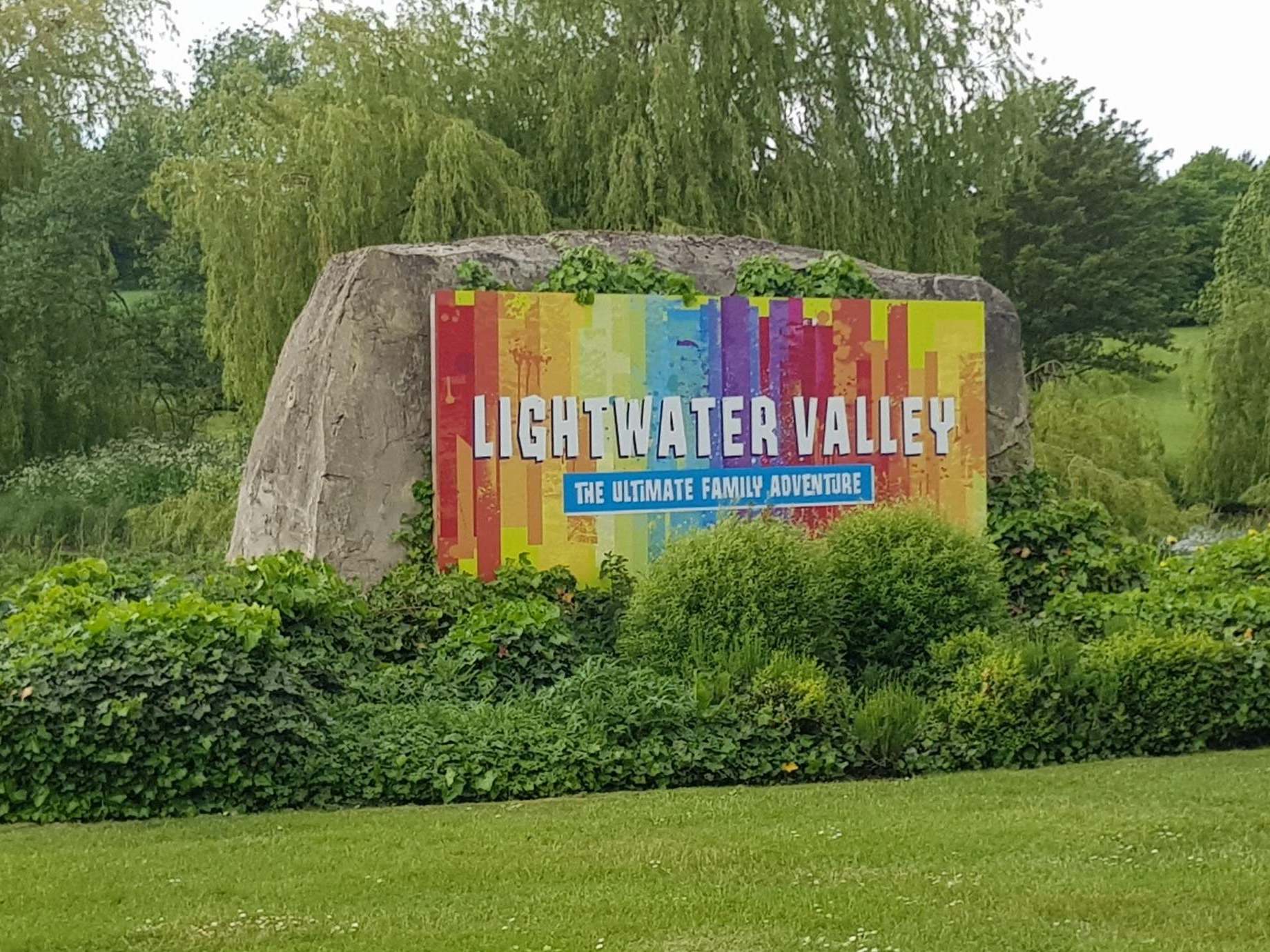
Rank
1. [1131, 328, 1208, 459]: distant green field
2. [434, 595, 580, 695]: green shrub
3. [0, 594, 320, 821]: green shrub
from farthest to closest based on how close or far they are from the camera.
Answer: [1131, 328, 1208, 459]: distant green field → [434, 595, 580, 695]: green shrub → [0, 594, 320, 821]: green shrub

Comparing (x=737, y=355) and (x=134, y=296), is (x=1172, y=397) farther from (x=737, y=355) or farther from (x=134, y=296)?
(x=737, y=355)

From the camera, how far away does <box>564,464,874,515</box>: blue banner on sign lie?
881cm

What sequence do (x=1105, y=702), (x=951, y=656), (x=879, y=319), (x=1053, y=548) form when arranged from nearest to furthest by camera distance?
(x=1105, y=702) → (x=951, y=656) → (x=879, y=319) → (x=1053, y=548)

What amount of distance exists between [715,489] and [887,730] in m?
2.78

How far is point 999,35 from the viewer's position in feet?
57.8

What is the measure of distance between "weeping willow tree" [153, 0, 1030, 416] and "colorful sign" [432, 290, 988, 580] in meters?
6.54

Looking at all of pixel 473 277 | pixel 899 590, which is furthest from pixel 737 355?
pixel 899 590

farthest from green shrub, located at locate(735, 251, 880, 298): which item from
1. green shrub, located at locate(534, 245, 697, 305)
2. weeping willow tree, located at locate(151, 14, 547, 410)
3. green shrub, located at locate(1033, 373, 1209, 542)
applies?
green shrub, located at locate(1033, 373, 1209, 542)

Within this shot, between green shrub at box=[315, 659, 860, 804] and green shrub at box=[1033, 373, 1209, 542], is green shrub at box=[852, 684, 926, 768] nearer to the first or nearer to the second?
green shrub at box=[315, 659, 860, 804]

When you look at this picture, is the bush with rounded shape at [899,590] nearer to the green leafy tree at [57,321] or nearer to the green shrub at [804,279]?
the green shrub at [804,279]

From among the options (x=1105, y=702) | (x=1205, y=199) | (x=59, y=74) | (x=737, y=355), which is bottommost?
(x=1105, y=702)

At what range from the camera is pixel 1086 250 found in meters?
38.2

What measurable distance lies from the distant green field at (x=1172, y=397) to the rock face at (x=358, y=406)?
86.3 ft

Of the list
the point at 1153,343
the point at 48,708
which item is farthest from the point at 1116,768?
the point at 1153,343
